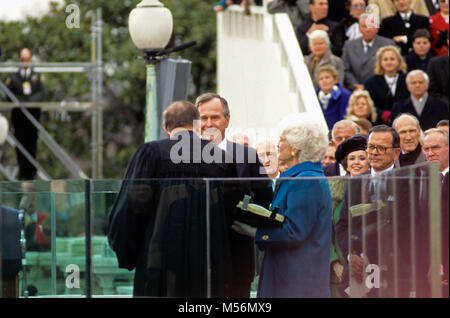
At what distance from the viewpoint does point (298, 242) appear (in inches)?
264

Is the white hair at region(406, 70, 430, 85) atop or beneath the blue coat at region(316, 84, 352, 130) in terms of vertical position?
atop

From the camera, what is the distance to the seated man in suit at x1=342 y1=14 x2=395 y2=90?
1384 cm

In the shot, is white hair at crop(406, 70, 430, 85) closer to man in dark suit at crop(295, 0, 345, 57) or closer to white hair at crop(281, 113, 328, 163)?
man in dark suit at crop(295, 0, 345, 57)

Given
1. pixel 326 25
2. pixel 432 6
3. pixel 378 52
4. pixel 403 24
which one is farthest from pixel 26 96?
pixel 378 52

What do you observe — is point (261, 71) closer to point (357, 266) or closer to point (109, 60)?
point (357, 266)

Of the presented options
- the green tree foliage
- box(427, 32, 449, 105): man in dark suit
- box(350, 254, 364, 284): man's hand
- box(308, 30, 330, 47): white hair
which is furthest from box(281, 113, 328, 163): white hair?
the green tree foliage

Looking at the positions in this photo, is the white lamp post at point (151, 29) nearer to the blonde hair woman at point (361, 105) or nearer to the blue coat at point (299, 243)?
the blonde hair woman at point (361, 105)

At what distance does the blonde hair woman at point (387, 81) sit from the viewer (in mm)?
13023

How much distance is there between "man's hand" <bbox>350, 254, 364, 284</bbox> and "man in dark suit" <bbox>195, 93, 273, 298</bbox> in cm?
53

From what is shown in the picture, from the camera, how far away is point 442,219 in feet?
21.0

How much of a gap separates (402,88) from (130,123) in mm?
28881

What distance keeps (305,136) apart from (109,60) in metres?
32.5
